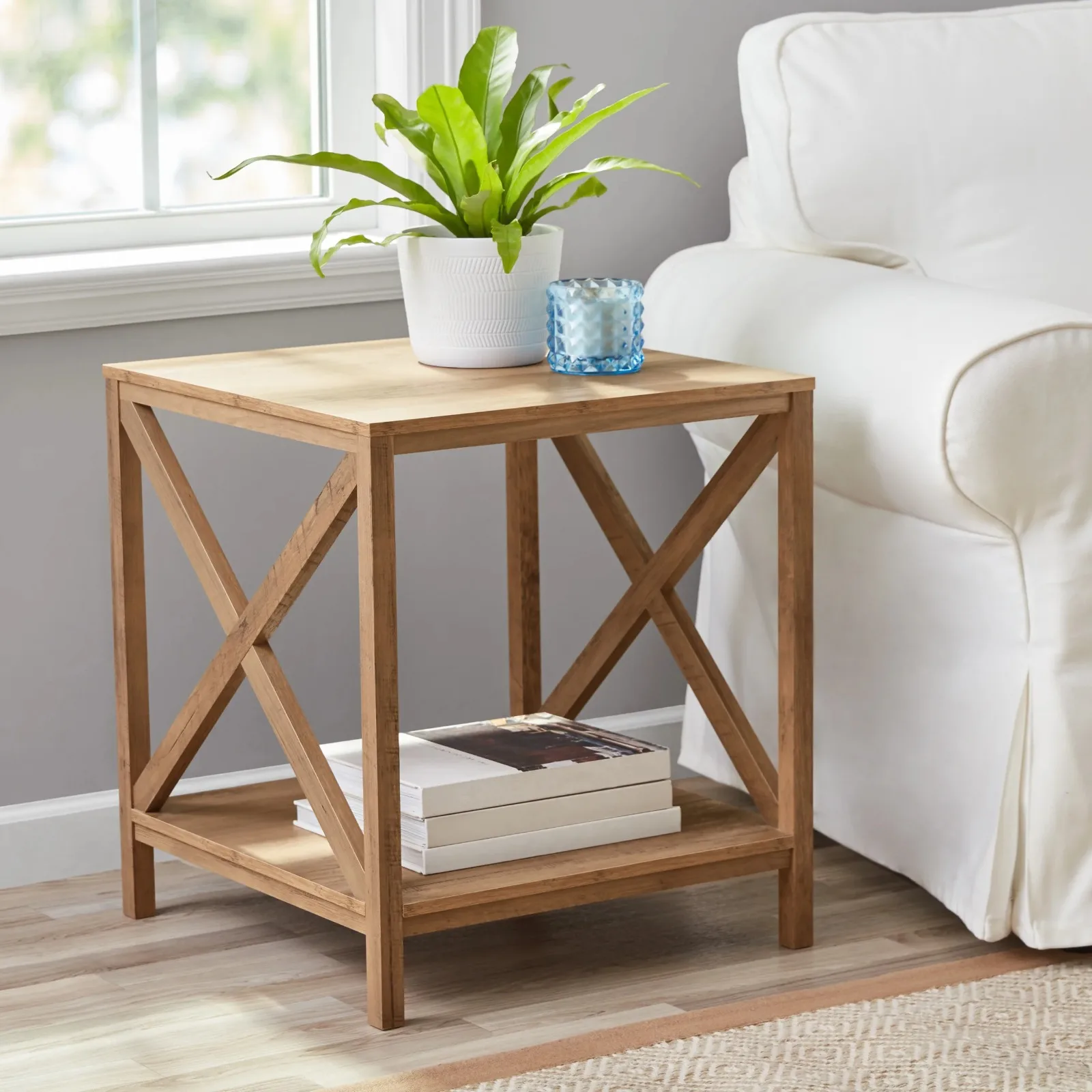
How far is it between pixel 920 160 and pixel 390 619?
877 mm

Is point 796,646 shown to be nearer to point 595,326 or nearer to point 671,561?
point 671,561

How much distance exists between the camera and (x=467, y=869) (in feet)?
5.72

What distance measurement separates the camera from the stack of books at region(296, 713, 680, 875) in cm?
174

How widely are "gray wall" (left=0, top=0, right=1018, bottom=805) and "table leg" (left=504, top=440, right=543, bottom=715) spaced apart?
0.52ft

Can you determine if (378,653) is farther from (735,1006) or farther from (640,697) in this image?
(640,697)

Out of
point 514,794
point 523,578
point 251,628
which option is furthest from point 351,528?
point 514,794

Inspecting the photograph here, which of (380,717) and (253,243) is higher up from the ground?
(253,243)

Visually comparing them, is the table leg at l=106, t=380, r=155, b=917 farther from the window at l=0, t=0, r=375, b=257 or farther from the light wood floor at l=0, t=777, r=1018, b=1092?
the window at l=0, t=0, r=375, b=257

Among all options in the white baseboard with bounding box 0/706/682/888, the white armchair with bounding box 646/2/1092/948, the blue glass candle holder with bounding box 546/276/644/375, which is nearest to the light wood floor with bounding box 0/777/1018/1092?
the white baseboard with bounding box 0/706/682/888

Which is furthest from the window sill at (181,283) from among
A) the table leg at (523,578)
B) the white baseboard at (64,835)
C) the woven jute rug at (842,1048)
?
the woven jute rug at (842,1048)

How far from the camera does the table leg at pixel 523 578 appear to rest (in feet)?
6.92

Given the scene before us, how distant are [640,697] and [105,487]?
74cm

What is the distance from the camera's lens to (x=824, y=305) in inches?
75.6

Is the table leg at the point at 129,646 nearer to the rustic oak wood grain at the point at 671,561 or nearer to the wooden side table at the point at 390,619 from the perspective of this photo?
the wooden side table at the point at 390,619
